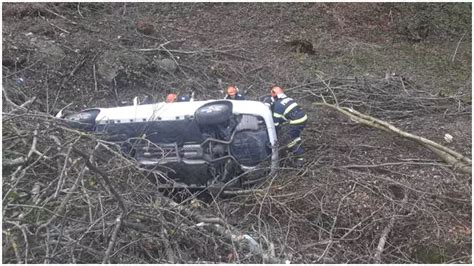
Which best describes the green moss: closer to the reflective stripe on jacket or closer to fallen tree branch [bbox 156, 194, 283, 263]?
fallen tree branch [bbox 156, 194, 283, 263]

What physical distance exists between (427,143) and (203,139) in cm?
283

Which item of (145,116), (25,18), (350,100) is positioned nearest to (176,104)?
(145,116)

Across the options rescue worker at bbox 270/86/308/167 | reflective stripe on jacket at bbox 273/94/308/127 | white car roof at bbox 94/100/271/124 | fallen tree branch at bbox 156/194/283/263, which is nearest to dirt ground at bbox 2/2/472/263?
fallen tree branch at bbox 156/194/283/263

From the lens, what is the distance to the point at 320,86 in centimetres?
973

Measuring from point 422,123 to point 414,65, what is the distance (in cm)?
362

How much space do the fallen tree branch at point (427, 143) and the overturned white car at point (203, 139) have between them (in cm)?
190

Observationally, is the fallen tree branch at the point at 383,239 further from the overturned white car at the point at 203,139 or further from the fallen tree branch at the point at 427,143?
the overturned white car at the point at 203,139

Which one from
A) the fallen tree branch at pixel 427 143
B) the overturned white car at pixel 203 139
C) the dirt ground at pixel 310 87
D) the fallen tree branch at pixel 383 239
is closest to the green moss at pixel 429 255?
the dirt ground at pixel 310 87

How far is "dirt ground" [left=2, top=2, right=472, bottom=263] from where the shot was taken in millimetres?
5570

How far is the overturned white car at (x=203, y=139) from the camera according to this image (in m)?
6.21

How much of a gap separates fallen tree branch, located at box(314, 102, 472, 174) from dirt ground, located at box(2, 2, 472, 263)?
4.1 inches

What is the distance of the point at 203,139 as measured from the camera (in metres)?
6.23

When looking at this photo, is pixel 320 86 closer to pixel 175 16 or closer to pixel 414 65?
pixel 414 65

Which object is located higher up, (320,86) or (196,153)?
(196,153)
